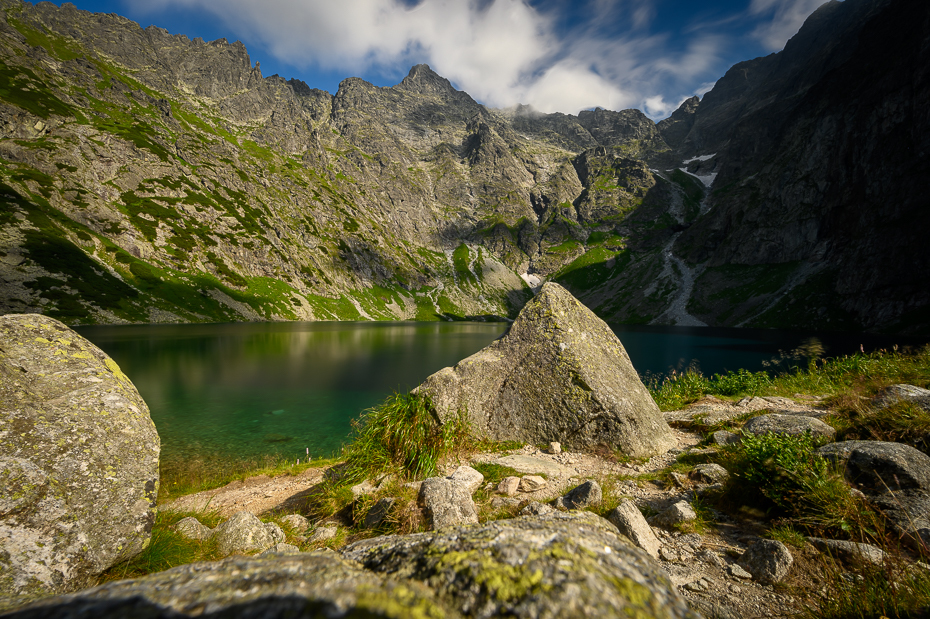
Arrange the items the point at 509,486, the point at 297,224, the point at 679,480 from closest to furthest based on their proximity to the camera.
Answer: the point at 679,480 < the point at 509,486 < the point at 297,224

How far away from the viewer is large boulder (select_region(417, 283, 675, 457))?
30.4ft

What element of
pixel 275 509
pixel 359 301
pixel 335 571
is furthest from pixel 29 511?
pixel 359 301

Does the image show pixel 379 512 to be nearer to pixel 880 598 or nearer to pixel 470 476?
pixel 470 476

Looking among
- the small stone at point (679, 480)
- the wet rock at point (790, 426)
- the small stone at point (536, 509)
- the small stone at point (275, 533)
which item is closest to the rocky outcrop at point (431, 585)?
the small stone at point (536, 509)

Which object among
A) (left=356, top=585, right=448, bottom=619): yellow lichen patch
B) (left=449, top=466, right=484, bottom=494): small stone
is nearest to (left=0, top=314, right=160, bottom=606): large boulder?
(left=449, top=466, right=484, bottom=494): small stone

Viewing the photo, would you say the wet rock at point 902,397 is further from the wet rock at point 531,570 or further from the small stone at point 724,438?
the wet rock at point 531,570

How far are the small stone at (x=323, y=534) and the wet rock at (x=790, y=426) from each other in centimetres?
818

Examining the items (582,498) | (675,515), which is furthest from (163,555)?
(675,515)

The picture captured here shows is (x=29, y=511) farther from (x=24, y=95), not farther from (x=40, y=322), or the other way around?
(x=24, y=95)

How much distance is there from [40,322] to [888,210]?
14157 cm

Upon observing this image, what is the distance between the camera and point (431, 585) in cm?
205

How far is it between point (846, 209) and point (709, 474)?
152482 mm

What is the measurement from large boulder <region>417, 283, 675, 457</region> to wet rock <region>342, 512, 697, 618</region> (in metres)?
6.97

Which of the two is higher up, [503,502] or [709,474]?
[709,474]
